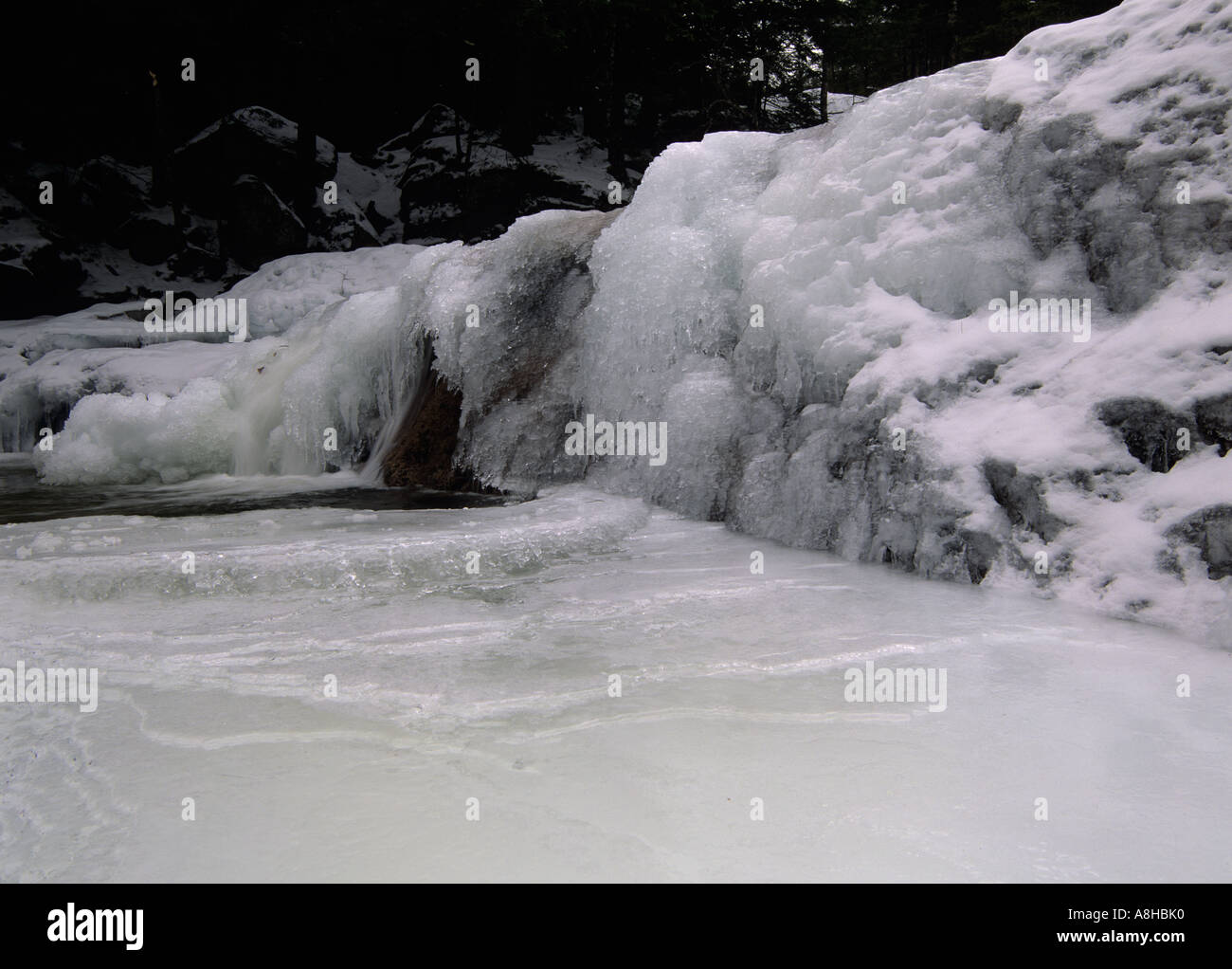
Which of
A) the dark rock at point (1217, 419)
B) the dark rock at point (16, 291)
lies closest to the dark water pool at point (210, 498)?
the dark rock at point (1217, 419)

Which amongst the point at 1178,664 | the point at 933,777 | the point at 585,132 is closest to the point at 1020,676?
the point at 1178,664

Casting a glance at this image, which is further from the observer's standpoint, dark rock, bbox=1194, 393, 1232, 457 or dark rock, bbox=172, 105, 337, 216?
dark rock, bbox=172, 105, 337, 216

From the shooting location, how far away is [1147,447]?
2.98m

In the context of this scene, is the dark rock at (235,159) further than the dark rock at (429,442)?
Yes

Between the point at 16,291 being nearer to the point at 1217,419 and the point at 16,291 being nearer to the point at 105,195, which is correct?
the point at 105,195

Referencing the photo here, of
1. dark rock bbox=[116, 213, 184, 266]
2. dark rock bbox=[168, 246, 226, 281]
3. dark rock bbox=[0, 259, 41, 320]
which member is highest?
dark rock bbox=[116, 213, 184, 266]

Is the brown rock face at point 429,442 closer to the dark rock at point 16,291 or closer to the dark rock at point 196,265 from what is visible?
the dark rock at point 196,265

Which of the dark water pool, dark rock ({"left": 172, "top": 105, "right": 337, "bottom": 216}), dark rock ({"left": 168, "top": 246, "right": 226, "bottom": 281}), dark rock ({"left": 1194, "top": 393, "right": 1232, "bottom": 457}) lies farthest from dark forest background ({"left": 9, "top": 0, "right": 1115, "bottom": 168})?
dark rock ({"left": 1194, "top": 393, "right": 1232, "bottom": 457})

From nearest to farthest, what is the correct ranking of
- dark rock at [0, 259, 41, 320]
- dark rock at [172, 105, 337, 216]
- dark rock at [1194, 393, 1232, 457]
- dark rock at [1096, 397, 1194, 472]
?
dark rock at [1194, 393, 1232, 457] → dark rock at [1096, 397, 1194, 472] → dark rock at [0, 259, 41, 320] → dark rock at [172, 105, 337, 216]

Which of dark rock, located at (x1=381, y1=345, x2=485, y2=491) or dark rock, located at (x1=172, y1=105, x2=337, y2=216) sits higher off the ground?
dark rock, located at (x1=172, y1=105, x2=337, y2=216)

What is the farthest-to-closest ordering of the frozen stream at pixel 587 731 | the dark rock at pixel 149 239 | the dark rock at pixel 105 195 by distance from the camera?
1. the dark rock at pixel 149 239
2. the dark rock at pixel 105 195
3. the frozen stream at pixel 587 731

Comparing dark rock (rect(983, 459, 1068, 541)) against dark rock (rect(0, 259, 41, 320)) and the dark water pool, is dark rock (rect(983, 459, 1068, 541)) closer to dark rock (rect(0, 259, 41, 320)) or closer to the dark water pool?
the dark water pool

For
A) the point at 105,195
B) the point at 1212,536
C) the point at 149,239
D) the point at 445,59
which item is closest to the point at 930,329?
the point at 1212,536
